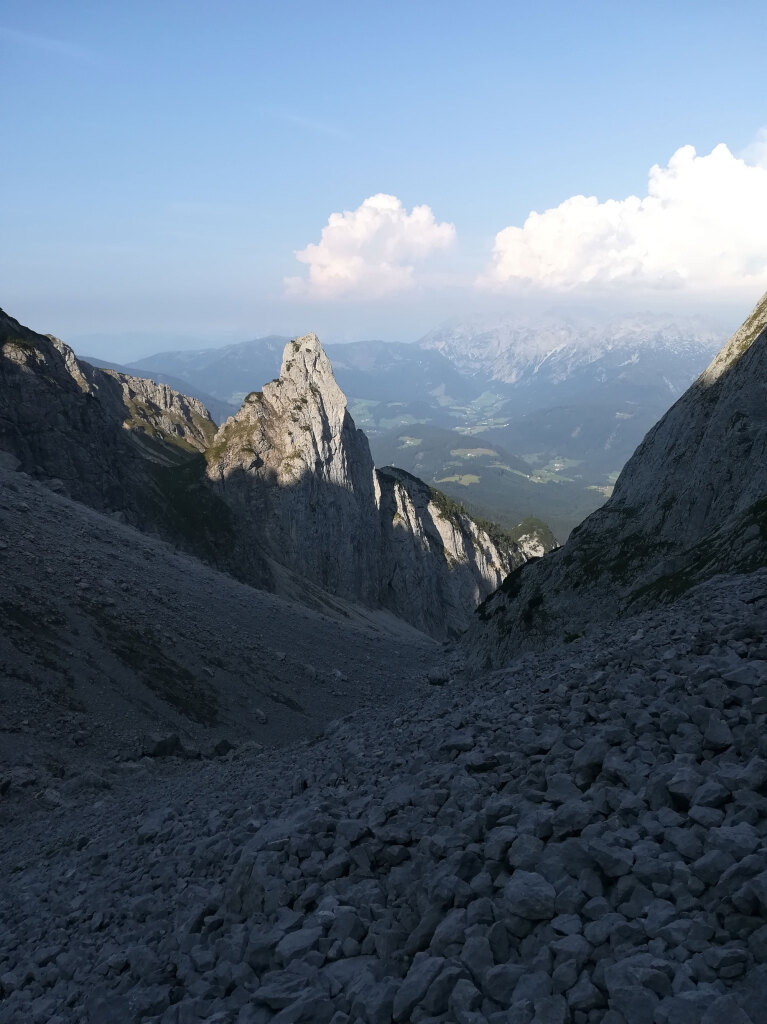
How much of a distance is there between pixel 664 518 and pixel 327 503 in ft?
302

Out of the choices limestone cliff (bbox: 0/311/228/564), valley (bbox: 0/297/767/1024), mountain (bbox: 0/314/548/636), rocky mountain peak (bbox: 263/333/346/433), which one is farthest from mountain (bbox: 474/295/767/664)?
rocky mountain peak (bbox: 263/333/346/433)

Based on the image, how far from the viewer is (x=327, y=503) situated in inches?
5531

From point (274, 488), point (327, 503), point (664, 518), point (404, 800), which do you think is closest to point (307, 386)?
point (274, 488)

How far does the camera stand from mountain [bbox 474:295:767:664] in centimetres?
4791

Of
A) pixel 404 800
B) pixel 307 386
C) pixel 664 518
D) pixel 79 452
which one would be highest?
pixel 307 386

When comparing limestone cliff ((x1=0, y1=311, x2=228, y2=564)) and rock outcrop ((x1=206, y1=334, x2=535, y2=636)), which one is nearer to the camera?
limestone cliff ((x1=0, y1=311, x2=228, y2=564))

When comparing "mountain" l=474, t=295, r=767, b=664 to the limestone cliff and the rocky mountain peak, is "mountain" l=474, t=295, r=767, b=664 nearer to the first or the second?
the limestone cliff

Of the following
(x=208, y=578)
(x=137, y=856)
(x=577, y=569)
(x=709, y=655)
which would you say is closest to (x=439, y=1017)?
(x=709, y=655)

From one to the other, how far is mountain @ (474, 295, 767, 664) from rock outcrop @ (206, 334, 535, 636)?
60.5 meters

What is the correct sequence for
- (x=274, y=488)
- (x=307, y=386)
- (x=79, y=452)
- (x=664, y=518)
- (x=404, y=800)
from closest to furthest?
1. (x=404, y=800)
2. (x=664, y=518)
3. (x=79, y=452)
4. (x=274, y=488)
5. (x=307, y=386)

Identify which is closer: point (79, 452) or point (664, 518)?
point (664, 518)

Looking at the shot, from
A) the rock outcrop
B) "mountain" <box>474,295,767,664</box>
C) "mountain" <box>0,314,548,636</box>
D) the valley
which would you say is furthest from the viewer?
the rock outcrop

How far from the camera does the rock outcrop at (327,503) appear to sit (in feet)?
433

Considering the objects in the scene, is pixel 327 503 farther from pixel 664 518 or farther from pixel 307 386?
pixel 664 518
